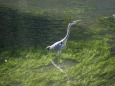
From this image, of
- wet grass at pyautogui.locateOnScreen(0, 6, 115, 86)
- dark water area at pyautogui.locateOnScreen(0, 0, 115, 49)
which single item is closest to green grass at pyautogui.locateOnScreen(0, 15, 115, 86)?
wet grass at pyautogui.locateOnScreen(0, 6, 115, 86)

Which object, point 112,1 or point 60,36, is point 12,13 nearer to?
point 60,36

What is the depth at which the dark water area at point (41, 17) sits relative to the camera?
52.3ft

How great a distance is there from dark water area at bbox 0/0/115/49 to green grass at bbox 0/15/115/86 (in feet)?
4.58

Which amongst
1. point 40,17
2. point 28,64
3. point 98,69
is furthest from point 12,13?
point 98,69

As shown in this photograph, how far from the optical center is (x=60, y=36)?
1655cm

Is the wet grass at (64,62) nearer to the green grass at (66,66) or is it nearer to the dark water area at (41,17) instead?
the green grass at (66,66)

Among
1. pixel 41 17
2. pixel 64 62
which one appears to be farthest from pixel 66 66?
pixel 41 17

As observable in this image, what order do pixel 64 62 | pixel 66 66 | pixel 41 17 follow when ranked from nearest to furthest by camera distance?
pixel 66 66, pixel 64 62, pixel 41 17

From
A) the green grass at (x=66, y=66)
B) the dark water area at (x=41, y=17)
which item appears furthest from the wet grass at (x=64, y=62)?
the dark water area at (x=41, y=17)

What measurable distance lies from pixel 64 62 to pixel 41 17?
29.8 ft

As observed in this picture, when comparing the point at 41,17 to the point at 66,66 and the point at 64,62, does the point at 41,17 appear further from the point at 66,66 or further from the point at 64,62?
the point at 66,66

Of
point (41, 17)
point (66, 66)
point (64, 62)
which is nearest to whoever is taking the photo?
point (66, 66)

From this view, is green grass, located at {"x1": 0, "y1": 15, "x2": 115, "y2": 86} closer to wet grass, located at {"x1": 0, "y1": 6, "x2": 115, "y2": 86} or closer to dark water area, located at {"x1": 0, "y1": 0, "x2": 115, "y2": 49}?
wet grass, located at {"x1": 0, "y1": 6, "x2": 115, "y2": 86}

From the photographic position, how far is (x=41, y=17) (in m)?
21.5
